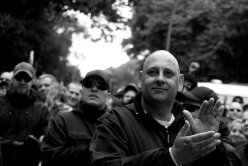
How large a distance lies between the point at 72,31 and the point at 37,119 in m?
26.8

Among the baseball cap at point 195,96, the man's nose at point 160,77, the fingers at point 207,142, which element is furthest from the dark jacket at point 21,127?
the fingers at point 207,142

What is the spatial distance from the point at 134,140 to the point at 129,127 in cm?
10

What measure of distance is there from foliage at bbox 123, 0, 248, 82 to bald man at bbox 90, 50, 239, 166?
25596 mm

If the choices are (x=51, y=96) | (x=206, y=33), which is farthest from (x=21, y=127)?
(x=206, y=33)

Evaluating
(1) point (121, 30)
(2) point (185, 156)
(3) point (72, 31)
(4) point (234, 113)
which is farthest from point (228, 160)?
(3) point (72, 31)

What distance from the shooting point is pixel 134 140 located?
10.6ft

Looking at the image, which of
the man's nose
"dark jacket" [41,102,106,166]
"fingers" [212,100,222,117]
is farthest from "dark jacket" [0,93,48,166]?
"fingers" [212,100,222,117]

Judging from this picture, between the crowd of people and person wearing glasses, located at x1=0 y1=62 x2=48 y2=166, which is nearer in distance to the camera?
the crowd of people

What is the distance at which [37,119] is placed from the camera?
5.66 metres

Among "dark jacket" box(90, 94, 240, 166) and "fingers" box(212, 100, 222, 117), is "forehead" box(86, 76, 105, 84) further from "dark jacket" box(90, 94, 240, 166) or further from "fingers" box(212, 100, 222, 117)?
"fingers" box(212, 100, 222, 117)

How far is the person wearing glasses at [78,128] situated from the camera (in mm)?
4301

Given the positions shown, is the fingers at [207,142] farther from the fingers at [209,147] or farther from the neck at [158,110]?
the neck at [158,110]

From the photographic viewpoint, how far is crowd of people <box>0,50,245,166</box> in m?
2.92

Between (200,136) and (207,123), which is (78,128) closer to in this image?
(207,123)
